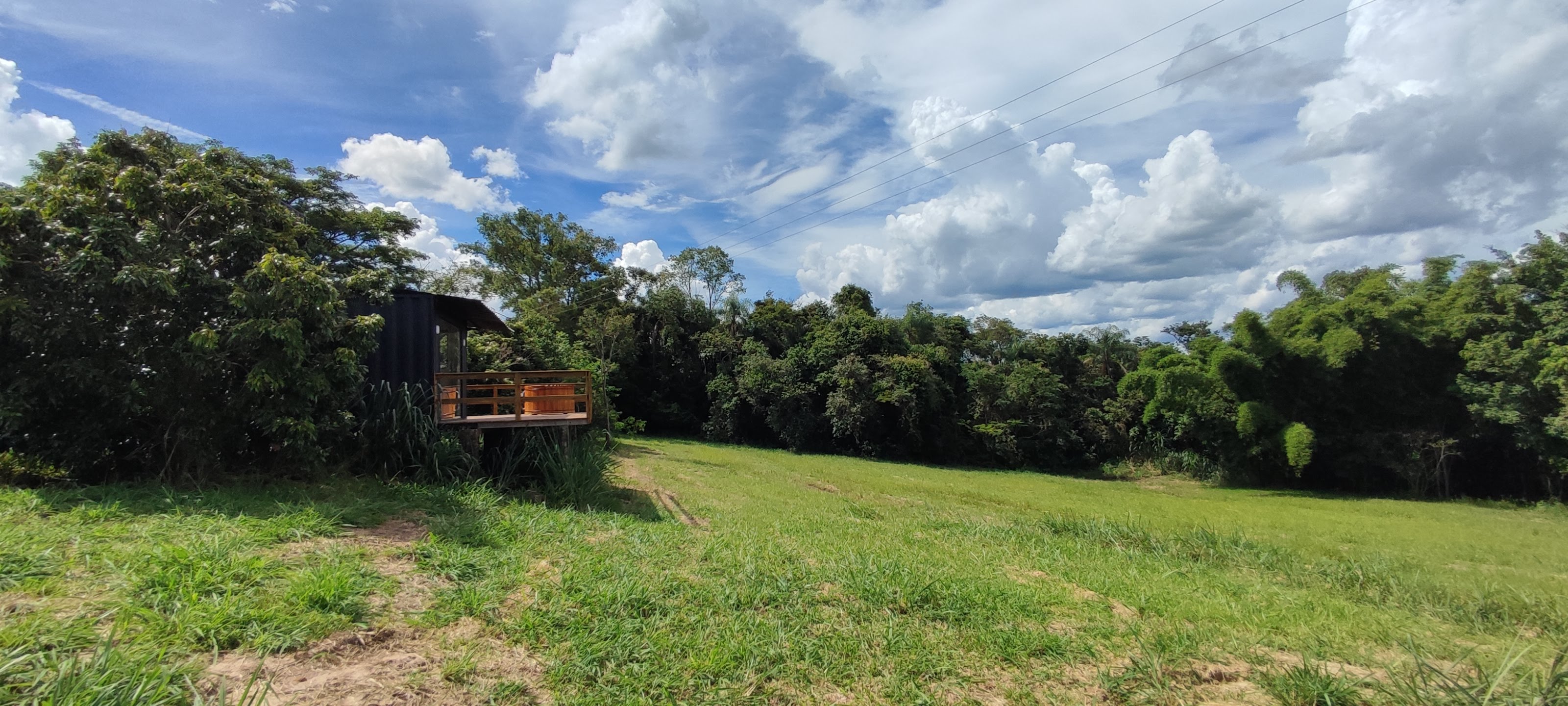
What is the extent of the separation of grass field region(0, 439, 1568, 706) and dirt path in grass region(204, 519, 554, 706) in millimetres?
15

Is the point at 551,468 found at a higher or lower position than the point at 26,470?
lower

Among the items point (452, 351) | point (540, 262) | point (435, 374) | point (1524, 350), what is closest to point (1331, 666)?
point (435, 374)

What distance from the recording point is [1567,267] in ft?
47.5

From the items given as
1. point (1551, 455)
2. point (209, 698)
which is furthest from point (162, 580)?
point (1551, 455)

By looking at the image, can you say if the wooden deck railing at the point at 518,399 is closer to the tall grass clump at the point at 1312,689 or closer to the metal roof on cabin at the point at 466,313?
the metal roof on cabin at the point at 466,313

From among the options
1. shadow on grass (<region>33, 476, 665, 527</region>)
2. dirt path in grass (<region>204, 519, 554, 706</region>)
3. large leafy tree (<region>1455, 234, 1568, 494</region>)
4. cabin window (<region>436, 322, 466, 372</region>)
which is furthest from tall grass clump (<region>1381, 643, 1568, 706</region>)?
large leafy tree (<region>1455, 234, 1568, 494</region>)

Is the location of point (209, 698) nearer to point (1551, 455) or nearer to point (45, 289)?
point (45, 289)

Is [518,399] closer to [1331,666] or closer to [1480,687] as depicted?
[1331,666]

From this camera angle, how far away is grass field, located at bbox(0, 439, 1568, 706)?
3.05 meters

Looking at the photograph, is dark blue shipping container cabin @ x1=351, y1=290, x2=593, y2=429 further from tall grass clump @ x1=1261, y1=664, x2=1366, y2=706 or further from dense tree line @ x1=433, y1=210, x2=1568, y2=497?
tall grass clump @ x1=1261, y1=664, x2=1366, y2=706

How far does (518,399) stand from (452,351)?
5251 millimetres

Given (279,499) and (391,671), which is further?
(279,499)

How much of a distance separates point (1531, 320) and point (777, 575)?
67.2 ft

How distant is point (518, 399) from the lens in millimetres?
8742
